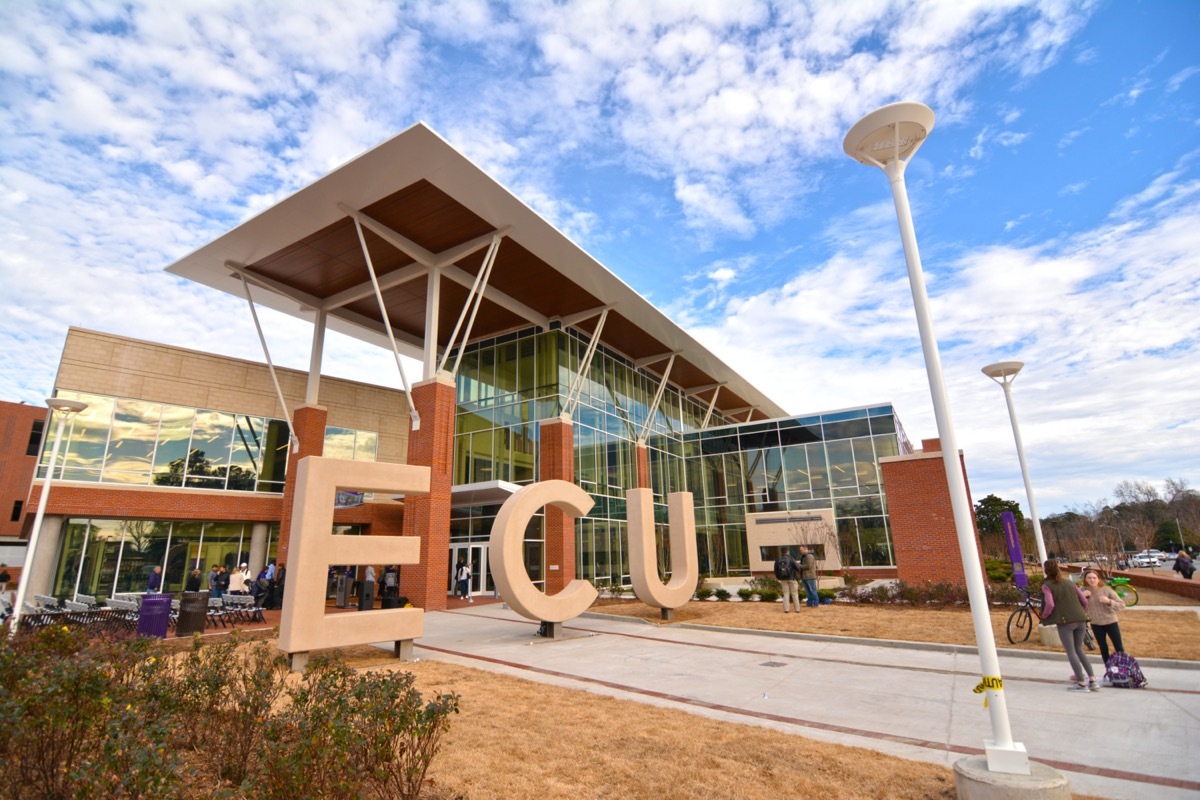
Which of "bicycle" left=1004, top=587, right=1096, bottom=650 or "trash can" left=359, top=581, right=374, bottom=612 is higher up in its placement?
"trash can" left=359, top=581, right=374, bottom=612

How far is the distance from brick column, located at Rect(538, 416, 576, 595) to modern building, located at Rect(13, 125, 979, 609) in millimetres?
93

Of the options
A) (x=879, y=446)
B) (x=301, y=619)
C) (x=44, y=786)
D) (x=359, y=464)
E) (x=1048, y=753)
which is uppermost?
(x=879, y=446)

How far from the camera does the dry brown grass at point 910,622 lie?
11.2 metres

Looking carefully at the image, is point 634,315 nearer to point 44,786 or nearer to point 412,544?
point 412,544

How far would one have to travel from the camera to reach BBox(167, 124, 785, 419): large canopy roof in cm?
1900

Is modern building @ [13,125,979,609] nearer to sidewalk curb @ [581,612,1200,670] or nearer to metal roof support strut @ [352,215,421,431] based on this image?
metal roof support strut @ [352,215,421,431]

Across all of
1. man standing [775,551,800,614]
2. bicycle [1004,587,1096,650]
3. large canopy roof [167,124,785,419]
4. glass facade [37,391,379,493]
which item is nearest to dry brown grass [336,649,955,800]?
bicycle [1004,587,1096,650]

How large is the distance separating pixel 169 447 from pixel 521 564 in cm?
2000

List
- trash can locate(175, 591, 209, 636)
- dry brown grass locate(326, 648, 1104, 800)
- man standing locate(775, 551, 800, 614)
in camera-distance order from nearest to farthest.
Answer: dry brown grass locate(326, 648, 1104, 800) → trash can locate(175, 591, 209, 636) → man standing locate(775, 551, 800, 614)

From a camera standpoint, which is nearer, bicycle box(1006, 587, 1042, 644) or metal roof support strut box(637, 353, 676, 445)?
bicycle box(1006, 587, 1042, 644)

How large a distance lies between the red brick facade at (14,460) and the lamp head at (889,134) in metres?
55.7

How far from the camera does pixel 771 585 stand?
2091 cm

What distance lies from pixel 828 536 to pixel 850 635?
59.4 ft

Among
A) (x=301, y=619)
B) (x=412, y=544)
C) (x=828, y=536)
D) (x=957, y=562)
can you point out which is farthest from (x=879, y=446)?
(x=301, y=619)
